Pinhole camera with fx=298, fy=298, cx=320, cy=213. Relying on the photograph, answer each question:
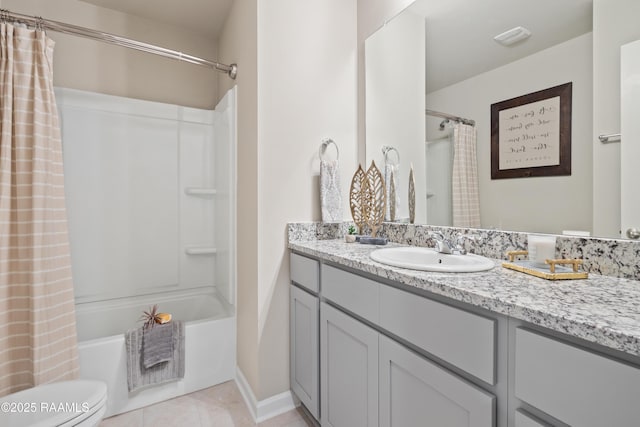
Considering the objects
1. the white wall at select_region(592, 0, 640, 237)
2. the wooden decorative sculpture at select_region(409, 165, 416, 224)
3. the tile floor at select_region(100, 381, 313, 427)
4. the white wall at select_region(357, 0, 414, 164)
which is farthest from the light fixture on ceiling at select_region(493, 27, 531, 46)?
the tile floor at select_region(100, 381, 313, 427)

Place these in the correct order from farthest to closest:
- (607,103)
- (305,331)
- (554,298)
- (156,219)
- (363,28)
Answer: (156,219), (363,28), (305,331), (607,103), (554,298)

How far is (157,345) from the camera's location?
1.71 m

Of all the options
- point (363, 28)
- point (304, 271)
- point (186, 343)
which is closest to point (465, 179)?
point (304, 271)

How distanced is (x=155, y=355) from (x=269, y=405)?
71cm

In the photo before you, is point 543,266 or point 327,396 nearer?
point 543,266

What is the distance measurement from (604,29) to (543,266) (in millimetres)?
758

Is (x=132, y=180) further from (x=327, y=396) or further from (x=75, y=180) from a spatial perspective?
(x=327, y=396)

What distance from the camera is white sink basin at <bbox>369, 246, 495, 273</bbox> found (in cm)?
94

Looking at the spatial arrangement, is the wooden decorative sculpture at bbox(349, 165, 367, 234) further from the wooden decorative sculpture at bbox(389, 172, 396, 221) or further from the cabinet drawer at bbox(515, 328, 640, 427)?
the cabinet drawer at bbox(515, 328, 640, 427)

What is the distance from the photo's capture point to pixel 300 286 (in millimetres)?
1565

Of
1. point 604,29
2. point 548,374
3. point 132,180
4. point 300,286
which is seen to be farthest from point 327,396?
point 132,180

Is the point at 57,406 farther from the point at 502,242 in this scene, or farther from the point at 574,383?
the point at 502,242

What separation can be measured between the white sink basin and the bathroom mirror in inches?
9.3

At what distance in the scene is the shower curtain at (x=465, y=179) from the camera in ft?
4.28
